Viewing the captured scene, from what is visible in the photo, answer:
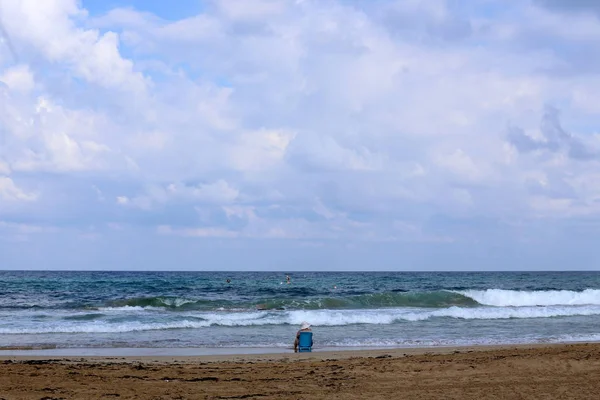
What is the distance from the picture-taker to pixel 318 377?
11266 mm

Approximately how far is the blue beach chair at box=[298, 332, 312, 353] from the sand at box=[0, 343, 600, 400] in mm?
1583

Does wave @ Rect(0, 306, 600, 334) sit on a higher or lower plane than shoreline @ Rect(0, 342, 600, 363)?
higher

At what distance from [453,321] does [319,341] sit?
28.5 ft

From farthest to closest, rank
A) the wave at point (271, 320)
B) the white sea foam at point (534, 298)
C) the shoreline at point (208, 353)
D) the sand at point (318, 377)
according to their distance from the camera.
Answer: the white sea foam at point (534, 298), the wave at point (271, 320), the shoreline at point (208, 353), the sand at point (318, 377)

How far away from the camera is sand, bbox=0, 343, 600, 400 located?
9.91 m

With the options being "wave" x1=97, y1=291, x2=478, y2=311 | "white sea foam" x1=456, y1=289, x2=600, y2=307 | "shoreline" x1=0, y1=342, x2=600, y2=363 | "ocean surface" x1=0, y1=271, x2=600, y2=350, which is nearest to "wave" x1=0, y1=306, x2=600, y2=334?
"ocean surface" x1=0, y1=271, x2=600, y2=350

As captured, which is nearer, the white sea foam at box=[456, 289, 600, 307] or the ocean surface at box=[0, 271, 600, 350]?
the ocean surface at box=[0, 271, 600, 350]

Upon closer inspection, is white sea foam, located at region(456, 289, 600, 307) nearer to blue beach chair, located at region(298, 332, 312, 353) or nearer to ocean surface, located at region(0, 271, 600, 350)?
ocean surface, located at region(0, 271, 600, 350)

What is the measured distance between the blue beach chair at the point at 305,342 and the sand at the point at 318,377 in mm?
1583

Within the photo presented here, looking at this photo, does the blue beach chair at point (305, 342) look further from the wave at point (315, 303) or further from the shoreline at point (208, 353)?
the wave at point (315, 303)

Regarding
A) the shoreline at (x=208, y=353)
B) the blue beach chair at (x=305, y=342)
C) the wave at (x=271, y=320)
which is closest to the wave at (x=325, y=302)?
the wave at (x=271, y=320)

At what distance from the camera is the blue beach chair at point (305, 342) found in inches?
627

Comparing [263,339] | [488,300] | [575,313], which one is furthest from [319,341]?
[488,300]

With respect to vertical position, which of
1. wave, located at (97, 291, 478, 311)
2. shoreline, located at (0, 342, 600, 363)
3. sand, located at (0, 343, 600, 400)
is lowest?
shoreline, located at (0, 342, 600, 363)
